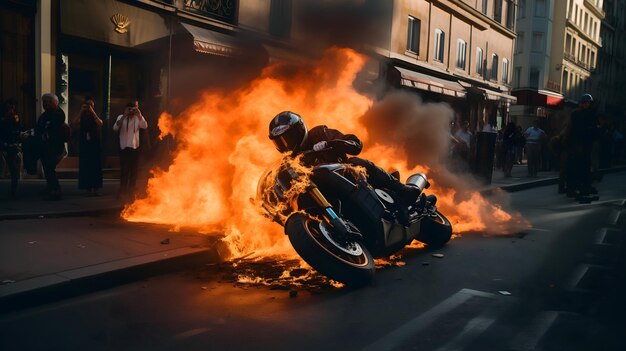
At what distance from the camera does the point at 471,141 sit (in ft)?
52.9

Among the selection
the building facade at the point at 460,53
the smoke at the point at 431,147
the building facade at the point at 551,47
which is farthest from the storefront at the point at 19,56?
the building facade at the point at 551,47

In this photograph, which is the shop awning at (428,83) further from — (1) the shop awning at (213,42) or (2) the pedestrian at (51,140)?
(2) the pedestrian at (51,140)

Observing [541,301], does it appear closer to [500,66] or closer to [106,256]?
[106,256]

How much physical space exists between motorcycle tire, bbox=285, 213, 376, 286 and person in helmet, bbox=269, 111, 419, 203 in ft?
2.49

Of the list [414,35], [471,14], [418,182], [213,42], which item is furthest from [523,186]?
[471,14]

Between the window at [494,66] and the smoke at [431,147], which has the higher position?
the window at [494,66]

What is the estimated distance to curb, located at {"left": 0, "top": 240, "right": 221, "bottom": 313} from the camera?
4.05 metres

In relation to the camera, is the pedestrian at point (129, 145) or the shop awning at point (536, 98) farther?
the shop awning at point (536, 98)

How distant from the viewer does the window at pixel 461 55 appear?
1061 inches

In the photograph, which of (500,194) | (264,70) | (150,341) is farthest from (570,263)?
(500,194)

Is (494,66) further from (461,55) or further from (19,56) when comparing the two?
(19,56)

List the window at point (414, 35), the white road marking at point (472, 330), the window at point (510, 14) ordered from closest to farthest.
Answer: the white road marking at point (472, 330) → the window at point (414, 35) → the window at point (510, 14)

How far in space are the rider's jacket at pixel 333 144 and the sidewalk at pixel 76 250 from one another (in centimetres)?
141

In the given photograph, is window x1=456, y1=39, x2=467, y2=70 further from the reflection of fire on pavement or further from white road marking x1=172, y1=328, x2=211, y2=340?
white road marking x1=172, y1=328, x2=211, y2=340
